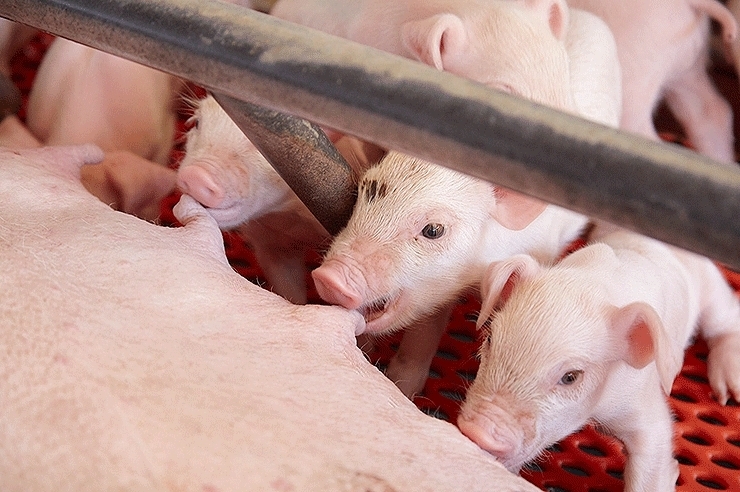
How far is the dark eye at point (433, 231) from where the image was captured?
1209mm

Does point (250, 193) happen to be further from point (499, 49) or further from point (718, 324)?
point (718, 324)

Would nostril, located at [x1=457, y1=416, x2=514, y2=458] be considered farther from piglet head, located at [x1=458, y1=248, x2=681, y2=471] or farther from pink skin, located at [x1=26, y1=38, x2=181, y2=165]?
pink skin, located at [x1=26, y1=38, x2=181, y2=165]

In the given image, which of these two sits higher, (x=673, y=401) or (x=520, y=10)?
(x=520, y=10)

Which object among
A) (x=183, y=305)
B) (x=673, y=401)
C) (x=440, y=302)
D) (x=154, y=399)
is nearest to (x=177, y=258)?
(x=183, y=305)

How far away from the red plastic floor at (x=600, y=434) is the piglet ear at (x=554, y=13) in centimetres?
47

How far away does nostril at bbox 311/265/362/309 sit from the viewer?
1.13 meters

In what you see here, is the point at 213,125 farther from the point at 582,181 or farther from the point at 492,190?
the point at 582,181

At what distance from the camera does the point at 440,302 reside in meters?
1.25

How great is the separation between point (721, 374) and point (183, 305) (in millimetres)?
948

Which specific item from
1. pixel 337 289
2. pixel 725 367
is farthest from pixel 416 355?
pixel 725 367

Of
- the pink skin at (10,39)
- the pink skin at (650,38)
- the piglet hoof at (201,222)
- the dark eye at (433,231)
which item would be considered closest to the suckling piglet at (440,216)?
the dark eye at (433,231)

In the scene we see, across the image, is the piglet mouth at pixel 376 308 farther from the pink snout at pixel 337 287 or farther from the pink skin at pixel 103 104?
the pink skin at pixel 103 104

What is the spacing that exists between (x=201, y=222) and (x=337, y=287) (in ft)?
0.67

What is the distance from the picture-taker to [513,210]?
1.24 m
